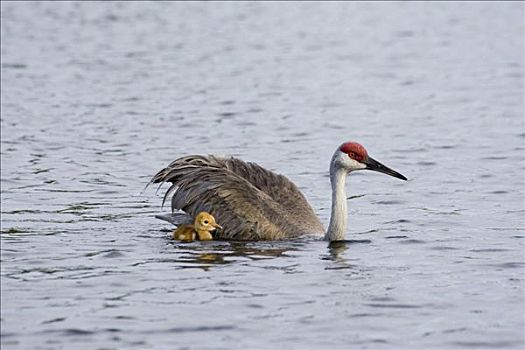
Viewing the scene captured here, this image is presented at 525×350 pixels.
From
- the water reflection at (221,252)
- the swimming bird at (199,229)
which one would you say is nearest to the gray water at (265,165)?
the water reflection at (221,252)

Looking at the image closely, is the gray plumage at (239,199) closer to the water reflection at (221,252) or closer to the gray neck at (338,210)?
the water reflection at (221,252)

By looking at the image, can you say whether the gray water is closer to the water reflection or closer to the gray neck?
the water reflection

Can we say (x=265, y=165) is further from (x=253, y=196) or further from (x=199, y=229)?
(x=199, y=229)

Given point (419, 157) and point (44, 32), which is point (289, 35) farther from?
point (419, 157)

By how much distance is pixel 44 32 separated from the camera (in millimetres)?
34656

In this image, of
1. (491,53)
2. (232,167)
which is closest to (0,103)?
(232,167)

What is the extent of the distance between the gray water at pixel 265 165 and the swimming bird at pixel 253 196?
274 millimetres

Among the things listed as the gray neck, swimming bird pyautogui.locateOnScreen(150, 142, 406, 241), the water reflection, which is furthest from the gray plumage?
the gray neck

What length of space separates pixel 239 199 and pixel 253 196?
163mm

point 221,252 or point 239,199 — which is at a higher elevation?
point 239,199

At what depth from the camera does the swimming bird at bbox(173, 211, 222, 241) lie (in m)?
14.2

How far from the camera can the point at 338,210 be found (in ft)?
47.1

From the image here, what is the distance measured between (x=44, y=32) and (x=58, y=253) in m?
22.0

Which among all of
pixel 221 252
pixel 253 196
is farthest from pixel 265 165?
pixel 221 252
